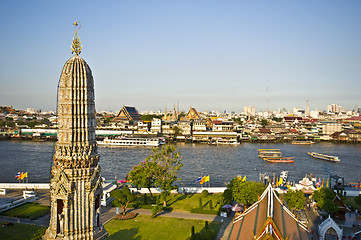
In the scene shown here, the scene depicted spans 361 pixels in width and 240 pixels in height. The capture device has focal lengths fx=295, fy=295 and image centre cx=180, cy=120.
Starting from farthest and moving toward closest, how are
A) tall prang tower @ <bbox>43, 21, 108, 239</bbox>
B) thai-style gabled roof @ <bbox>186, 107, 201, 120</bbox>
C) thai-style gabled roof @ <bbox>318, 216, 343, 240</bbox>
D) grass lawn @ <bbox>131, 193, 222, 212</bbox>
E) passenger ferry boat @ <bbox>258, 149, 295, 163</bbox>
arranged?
1. thai-style gabled roof @ <bbox>186, 107, 201, 120</bbox>
2. passenger ferry boat @ <bbox>258, 149, 295, 163</bbox>
3. grass lawn @ <bbox>131, 193, 222, 212</bbox>
4. thai-style gabled roof @ <bbox>318, 216, 343, 240</bbox>
5. tall prang tower @ <bbox>43, 21, 108, 239</bbox>

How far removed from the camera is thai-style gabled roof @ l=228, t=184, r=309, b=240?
58.5ft

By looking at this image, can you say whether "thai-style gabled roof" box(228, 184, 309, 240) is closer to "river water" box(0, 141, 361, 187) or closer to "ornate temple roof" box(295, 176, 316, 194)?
"ornate temple roof" box(295, 176, 316, 194)

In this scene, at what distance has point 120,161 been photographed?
215ft

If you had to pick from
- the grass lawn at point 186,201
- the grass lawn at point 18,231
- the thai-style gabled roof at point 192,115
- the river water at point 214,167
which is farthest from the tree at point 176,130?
the grass lawn at point 18,231

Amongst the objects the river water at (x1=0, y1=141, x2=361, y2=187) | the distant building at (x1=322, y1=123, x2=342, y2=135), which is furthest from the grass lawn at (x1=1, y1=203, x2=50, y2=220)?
the distant building at (x1=322, y1=123, x2=342, y2=135)

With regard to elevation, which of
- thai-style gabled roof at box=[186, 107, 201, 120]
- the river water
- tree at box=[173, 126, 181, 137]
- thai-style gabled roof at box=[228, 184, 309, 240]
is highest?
thai-style gabled roof at box=[186, 107, 201, 120]

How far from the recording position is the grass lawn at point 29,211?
27.3m

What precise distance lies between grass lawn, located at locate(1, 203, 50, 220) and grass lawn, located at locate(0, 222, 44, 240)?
1914mm

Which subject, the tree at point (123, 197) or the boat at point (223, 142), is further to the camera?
the boat at point (223, 142)

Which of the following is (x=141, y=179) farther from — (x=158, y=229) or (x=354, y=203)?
(x=354, y=203)

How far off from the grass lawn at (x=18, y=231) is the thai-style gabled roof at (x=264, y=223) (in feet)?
51.8

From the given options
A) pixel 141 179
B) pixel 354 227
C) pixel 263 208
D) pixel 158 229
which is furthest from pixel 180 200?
pixel 354 227

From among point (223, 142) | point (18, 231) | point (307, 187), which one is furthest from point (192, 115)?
point (18, 231)

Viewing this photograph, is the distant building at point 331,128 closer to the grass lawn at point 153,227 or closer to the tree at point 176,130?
the tree at point 176,130
